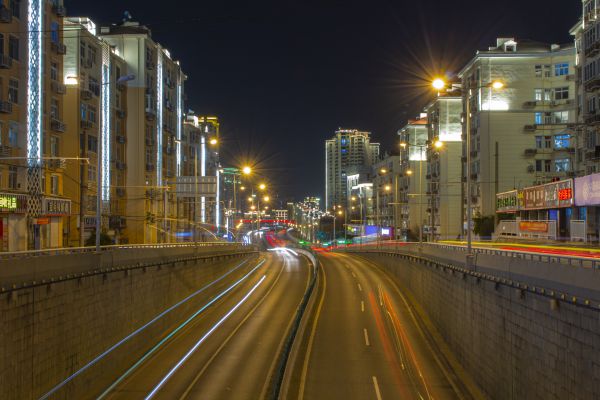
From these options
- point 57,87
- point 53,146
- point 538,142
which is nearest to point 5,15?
point 57,87

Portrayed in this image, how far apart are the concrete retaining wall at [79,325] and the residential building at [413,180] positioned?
66.0 m

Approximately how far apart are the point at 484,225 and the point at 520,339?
156 ft

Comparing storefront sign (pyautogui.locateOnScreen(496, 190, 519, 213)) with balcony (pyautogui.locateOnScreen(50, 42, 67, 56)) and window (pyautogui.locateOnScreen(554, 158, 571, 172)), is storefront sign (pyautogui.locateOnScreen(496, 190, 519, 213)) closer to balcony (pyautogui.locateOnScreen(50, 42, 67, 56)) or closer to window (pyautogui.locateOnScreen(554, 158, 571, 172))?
window (pyautogui.locateOnScreen(554, 158, 571, 172))

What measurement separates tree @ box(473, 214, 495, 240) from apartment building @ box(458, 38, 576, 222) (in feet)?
12.3

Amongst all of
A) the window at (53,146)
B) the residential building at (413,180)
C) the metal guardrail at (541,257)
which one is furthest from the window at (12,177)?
the residential building at (413,180)

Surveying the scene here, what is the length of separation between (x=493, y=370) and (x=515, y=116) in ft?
162

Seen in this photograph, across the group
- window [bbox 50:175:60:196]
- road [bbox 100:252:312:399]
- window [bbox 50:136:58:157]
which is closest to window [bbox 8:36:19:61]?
window [bbox 50:136:58:157]

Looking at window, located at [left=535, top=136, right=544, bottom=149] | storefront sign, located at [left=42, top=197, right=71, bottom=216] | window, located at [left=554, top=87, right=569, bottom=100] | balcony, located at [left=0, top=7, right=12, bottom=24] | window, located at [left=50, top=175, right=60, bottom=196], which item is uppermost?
window, located at [left=554, top=87, right=569, bottom=100]

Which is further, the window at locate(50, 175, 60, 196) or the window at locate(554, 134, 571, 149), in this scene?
the window at locate(554, 134, 571, 149)

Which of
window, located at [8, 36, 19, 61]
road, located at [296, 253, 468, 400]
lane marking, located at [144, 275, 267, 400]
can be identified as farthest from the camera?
window, located at [8, 36, 19, 61]

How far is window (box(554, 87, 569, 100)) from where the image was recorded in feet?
211

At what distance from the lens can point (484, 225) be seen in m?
63.5

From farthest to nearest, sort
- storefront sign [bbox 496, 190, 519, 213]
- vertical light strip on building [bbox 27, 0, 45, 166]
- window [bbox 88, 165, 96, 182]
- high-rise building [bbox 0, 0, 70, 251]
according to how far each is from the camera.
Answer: window [bbox 88, 165, 96, 182], storefront sign [bbox 496, 190, 519, 213], vertical light strip on building [bbox 27, 0, 45, 166], high-rise building [bbox 0, 0, 70, 251]

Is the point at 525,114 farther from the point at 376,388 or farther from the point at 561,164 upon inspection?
the point at 376,388
